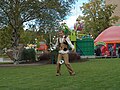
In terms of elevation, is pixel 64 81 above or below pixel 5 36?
below

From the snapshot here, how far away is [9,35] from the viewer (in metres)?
29.8

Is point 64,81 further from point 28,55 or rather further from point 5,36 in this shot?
point 28,55

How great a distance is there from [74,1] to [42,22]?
3.49 m

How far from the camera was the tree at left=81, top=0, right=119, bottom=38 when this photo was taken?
196ft

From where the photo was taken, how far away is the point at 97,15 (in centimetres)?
6062

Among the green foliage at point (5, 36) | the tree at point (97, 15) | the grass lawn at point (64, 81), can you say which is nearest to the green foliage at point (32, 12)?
the green foliage at point (5, 36)

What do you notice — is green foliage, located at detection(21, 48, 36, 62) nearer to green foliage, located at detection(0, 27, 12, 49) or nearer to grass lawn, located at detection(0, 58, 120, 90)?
green foliage, located at detection(0, 27, 12, 49)

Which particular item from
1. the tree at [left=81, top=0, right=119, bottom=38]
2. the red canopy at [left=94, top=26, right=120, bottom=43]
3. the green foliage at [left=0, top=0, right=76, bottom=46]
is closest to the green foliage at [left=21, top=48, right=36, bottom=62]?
the green foliage at [left=0, top=0, right=76, bottom=46]

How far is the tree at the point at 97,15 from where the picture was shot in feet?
196

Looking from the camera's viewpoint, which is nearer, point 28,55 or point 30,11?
point 30,11

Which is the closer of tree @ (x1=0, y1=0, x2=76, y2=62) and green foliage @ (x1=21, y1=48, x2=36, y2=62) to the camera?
tree @ (x1=0, y1=0, x2=76, y2=62)

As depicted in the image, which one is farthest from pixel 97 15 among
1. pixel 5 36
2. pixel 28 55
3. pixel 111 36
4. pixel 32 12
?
pixel 32 12

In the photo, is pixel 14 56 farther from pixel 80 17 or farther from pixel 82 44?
pixel 80 17

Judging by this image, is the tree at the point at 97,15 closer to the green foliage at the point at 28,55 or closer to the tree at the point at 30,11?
the green foliage at the point at 28,55
